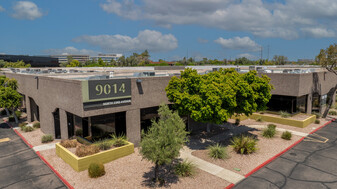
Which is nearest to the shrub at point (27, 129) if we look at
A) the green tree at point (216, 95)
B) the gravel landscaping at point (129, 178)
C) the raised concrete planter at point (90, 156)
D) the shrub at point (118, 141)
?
the raised concrete planter at point (90, 156)

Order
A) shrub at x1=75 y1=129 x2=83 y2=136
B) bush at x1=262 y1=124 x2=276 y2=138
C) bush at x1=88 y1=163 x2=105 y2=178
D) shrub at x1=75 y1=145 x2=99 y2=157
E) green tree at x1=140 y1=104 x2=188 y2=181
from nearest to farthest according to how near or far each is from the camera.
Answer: green tree at x1=140 y1=104 x2=188 y2=181
bush at x1=88 y1=163 x2=105 y2=178
shrub at x1=75 y1=145 x2=99 y2=157
shrub at x1=75 y1=129 x2=83 y2=136
bush at x1=262 y1=124 x2=276 y2=138

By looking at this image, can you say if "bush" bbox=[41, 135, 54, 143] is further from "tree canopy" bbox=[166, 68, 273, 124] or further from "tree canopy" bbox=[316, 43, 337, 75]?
"tree canopy" bbox=[316, 43, 337, 75]

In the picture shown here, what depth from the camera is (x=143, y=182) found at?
14.1 m

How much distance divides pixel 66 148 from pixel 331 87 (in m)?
38.4

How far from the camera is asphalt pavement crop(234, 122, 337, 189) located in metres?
14.2

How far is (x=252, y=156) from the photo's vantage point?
18141 millimetres

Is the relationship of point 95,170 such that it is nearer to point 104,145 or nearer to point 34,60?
point 104,145

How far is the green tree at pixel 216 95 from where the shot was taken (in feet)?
57.9

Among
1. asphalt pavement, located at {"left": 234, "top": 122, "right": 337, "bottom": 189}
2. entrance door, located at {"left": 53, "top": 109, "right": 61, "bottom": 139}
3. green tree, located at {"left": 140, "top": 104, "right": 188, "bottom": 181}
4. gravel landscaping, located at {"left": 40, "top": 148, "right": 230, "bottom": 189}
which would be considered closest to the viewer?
green tree, located at {"left": 140, "top": 104, "right": 188, "bottom": 181}

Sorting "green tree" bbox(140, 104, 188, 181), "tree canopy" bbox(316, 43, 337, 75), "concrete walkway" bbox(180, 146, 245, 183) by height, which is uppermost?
"tree canopy" bbox(316, 43, 337, 75)

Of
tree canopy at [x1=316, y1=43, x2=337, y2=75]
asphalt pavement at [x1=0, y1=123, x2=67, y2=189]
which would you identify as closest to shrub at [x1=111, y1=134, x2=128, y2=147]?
asphalt pavement at [x1=0, y1=123, x2=67, y2=189]

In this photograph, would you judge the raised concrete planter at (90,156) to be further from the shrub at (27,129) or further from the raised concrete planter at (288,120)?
the raised concrete planter at (288,120)

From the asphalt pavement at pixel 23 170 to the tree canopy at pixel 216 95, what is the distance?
10107mm

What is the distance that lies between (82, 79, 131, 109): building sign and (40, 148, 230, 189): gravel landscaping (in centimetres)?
454
